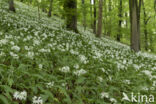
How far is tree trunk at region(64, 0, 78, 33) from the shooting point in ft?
43.0

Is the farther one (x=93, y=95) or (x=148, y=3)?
(x=148, y=3)

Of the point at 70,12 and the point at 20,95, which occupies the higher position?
the point at 70,12

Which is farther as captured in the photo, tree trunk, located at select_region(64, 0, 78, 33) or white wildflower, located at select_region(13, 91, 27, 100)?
tree trunk, located at select_region(64, 0, 78, 33)

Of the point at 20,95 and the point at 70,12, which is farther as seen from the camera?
the point at 70,12

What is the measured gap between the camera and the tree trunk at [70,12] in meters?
13.1

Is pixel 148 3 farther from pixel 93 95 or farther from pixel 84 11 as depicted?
pixel 93 95

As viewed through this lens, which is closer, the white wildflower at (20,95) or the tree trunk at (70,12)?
the white wildflower at (20,95)

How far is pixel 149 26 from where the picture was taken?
26.4 meters

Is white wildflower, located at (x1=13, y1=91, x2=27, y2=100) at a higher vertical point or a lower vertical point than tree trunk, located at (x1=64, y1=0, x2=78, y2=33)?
lower

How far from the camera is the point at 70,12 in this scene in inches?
517

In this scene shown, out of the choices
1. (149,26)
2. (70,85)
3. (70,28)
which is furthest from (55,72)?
(149,26)

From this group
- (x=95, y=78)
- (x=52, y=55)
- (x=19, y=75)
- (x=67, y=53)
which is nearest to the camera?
(x=19, y=75)

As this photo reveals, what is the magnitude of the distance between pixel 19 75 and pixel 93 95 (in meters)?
1.73

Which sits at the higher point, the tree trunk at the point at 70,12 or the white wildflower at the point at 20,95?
the tree trunk at the point at 70,12
